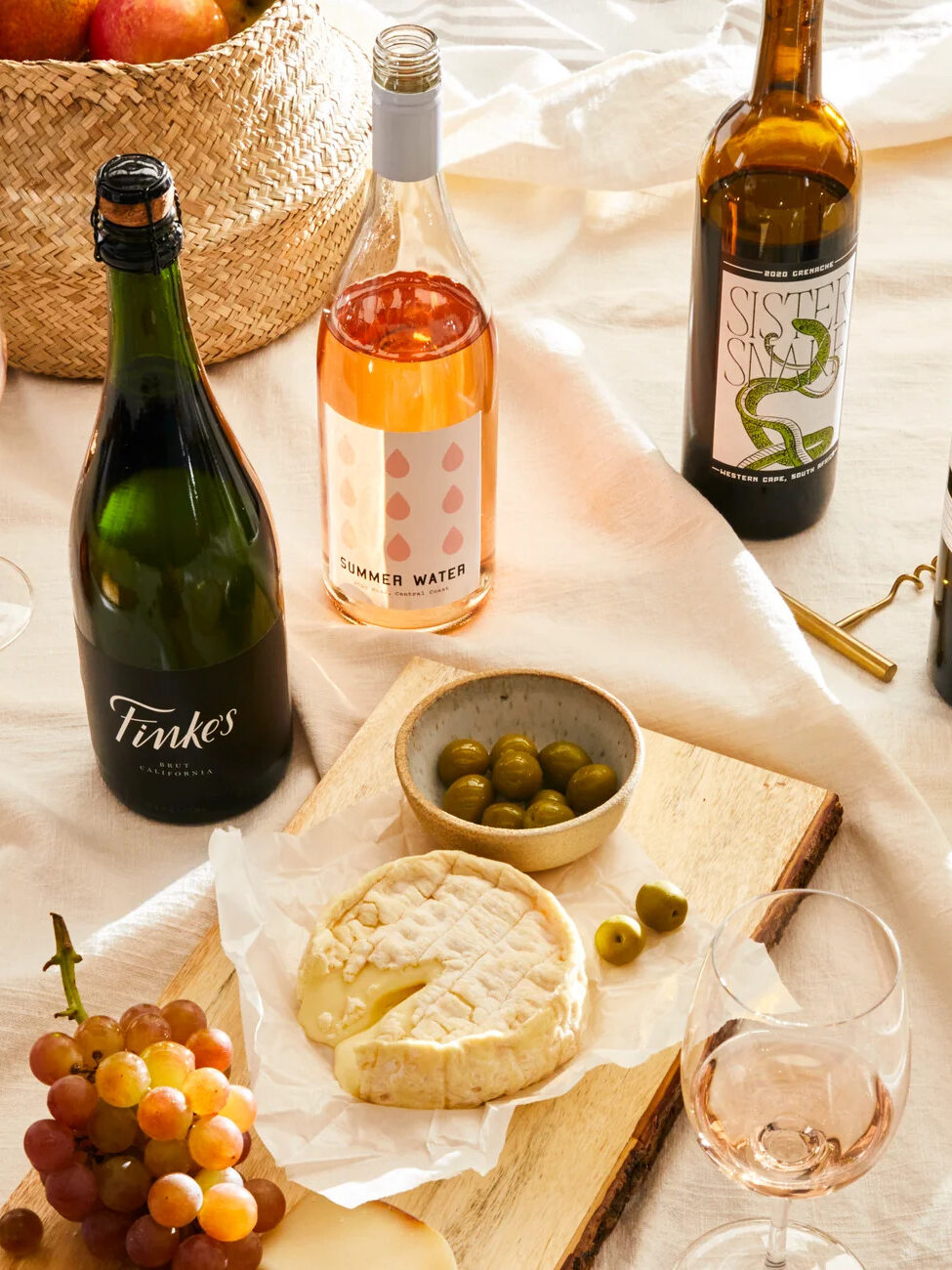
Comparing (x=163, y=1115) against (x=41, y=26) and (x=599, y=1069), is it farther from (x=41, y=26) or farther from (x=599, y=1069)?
(x=41, y=26)

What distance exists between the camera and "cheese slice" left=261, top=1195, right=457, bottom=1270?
774mm

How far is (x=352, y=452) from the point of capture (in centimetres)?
110

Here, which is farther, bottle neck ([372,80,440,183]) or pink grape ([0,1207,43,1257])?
bottle neck ([372,80,440,183])

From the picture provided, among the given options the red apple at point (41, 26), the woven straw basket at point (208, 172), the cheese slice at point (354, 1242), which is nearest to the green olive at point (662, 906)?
the cheese slice at point (354, 1242)

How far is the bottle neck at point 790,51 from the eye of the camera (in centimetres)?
106

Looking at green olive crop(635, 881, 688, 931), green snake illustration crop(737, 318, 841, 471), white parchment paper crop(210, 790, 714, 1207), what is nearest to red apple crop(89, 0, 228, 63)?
green snake illustration crop(737, 318, 841, 471)

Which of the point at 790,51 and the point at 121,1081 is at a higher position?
the point at 790,51

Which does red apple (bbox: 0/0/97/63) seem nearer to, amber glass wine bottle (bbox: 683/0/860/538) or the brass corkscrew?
amber glass wine bottle (bbox: 683/0/860/538)

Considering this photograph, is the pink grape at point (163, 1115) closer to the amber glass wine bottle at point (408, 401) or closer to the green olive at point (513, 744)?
the green olive at point (513, 744)

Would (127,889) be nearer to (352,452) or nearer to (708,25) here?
(352,452)

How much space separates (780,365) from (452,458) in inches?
9.0

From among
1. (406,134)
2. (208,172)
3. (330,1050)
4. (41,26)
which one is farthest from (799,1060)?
(41,26)

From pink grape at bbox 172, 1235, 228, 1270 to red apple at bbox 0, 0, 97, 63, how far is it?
851 millimetres

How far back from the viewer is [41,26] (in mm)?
1223
